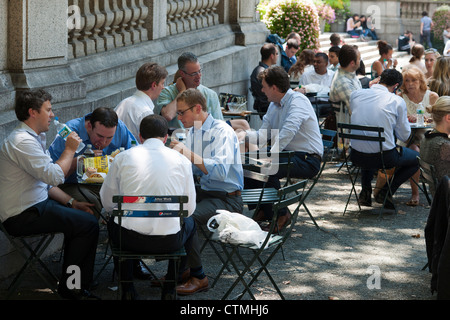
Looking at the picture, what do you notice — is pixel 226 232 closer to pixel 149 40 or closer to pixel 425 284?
pixel 425 284

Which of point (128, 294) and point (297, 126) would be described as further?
point (297, 126)

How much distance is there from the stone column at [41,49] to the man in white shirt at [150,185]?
6.68ft

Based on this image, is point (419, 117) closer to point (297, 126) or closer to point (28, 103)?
point (297, 126)

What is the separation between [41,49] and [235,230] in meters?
2.93

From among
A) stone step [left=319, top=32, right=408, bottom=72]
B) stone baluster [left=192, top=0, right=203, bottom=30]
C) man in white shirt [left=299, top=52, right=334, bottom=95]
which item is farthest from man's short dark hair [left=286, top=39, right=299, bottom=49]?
stone step [left=319, top=32, right=408, bottom=72]

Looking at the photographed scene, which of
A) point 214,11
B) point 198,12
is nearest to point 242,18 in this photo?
point 214,11

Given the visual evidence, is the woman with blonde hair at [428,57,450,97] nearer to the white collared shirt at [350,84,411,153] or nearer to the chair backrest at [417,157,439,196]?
the white collared shirt at [350,84,411,153]

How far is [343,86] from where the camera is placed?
1053cm

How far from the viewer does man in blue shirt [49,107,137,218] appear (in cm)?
618

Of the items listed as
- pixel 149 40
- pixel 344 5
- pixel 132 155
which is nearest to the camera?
pixel 132 155

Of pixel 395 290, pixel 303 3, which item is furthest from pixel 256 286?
pixel 303 3

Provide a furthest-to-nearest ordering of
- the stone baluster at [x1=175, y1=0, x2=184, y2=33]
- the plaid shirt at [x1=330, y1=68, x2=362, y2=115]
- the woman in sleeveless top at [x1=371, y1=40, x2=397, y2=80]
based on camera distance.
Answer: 1. the woman in sleeveless top at [x1=371, y1=40, x2=397, y2=80]
2. the stone baluster at [x1=175, y1=0, x2=184, y2=33]
3. the plaid shirt at [x1=330, y1=68, x2=362, y2=115]

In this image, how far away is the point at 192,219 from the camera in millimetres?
5781
